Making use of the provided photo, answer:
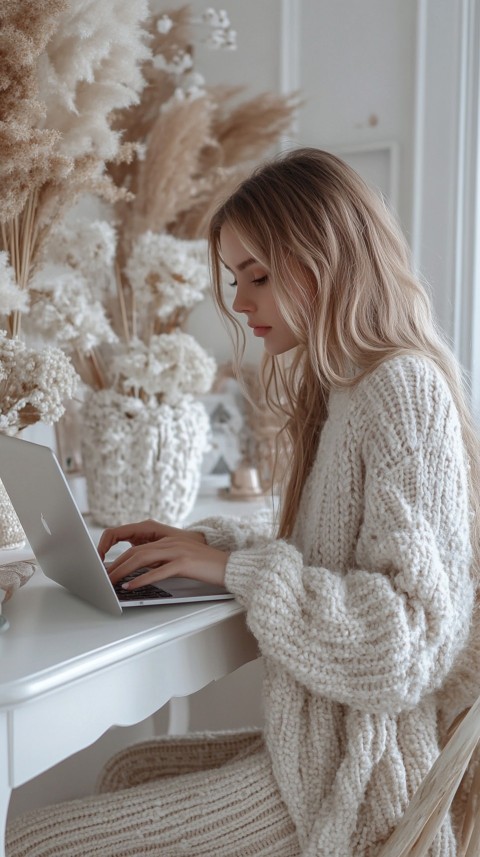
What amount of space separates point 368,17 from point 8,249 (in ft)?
3.56

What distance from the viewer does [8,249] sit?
4.47 feet

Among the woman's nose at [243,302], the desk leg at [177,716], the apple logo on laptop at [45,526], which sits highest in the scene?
the woman's nose at [243,302]

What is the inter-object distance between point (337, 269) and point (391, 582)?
0.42 meters

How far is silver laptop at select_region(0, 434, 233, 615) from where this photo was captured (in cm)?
88

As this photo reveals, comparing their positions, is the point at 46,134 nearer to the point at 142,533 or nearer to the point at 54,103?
the point at 54,103

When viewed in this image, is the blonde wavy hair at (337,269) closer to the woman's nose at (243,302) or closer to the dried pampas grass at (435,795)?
the woman's nose at (243,302)

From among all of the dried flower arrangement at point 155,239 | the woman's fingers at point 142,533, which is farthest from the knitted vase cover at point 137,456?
the woman's fingers at point 142,533

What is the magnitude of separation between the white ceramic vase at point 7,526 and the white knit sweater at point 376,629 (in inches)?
19.0

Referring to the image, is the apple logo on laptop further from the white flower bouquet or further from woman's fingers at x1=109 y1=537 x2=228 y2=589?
the white flower bouquet

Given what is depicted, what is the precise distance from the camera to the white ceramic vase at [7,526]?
4.36 feet

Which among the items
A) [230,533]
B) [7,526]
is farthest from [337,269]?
[7,526]

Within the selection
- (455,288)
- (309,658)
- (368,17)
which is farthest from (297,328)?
(368,17)

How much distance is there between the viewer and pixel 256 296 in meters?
1.17

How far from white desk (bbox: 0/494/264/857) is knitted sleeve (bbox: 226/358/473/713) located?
0.25 feet
